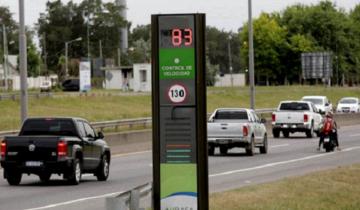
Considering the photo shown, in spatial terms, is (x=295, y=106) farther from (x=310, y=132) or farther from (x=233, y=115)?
(x=233, y=115)

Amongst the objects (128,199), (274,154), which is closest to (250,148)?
(274,154)

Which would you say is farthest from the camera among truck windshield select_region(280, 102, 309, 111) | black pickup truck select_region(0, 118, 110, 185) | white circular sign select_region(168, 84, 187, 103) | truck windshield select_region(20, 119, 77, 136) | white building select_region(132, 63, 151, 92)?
Answer: white building select_region(132, 63, 151, 92)

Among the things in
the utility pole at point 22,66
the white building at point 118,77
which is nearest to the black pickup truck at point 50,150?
the utility pole at point 22,66

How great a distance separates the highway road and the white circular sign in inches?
255

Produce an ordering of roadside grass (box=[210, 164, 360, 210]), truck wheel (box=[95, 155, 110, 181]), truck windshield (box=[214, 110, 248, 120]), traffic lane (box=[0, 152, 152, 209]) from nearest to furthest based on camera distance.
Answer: roadside grass (box=[210, 164, 360, 210]) → traffic lane (box=[0, 152, 152, 209]) → truck wheel (box=[95, 155, 110, 181]) → truck windshield (box=[214, 110, 248, 120])

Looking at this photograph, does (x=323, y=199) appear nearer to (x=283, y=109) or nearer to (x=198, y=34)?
(x=198, y=34)

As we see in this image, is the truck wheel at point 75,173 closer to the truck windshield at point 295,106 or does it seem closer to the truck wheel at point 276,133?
the truck windshield at point 295,106

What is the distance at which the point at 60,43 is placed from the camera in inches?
6885

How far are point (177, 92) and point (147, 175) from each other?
1512cm

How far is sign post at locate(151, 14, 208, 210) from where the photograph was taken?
39.3ft

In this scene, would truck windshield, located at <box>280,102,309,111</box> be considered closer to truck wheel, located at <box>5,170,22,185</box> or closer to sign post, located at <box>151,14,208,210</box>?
truck wheel, located at <box>5,170,22,185</box>

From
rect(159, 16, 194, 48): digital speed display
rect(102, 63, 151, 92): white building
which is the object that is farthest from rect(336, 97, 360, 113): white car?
rect(159, 16, 194, 48): digital speed display

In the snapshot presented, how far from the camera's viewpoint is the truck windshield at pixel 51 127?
79.7ft

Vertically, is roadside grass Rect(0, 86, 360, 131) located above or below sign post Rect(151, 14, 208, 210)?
below
